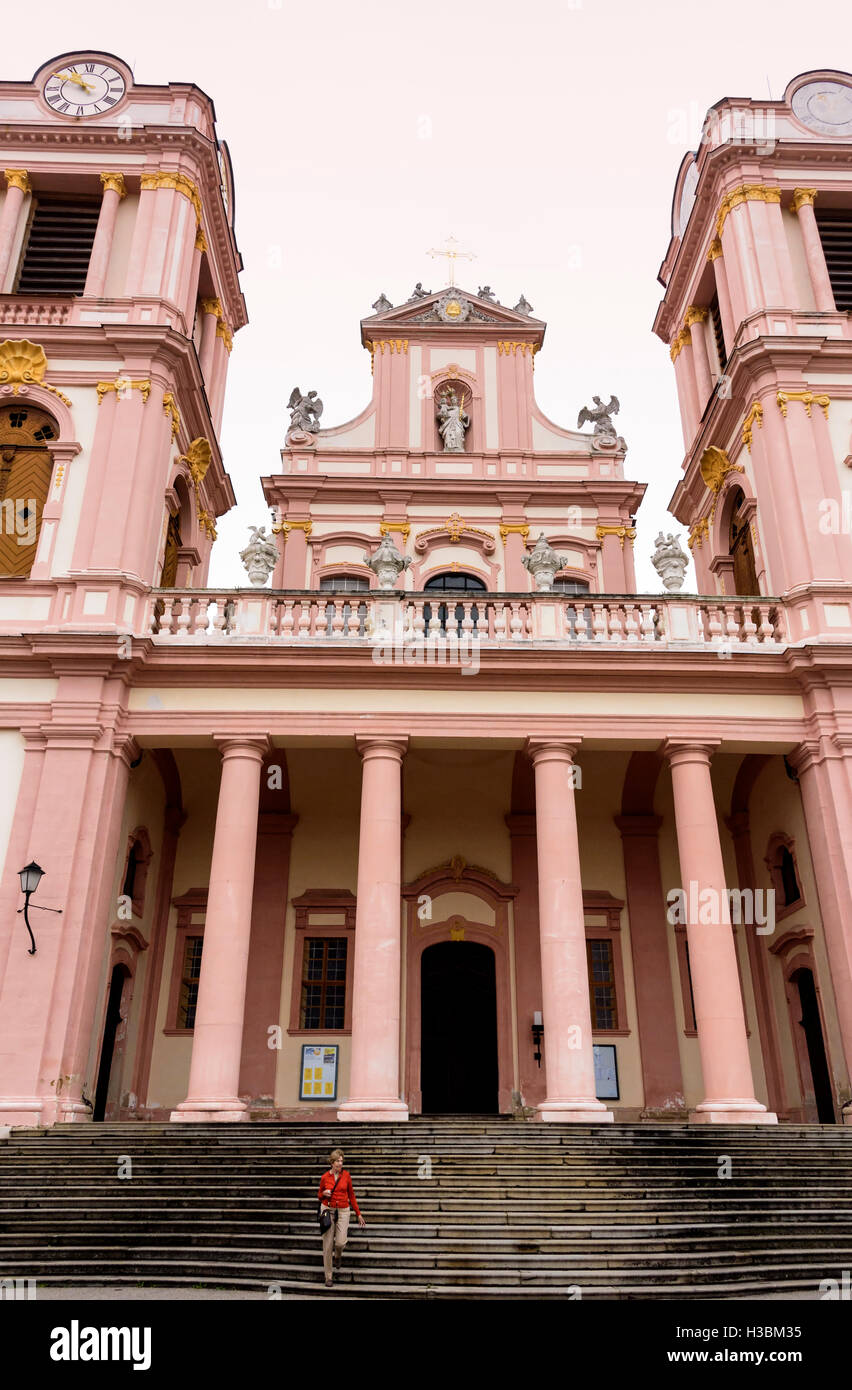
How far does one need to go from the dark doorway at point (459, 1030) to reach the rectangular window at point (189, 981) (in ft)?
12.5

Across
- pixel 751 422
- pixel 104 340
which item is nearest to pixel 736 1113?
pixel 751 422

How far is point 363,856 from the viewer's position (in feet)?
47.3

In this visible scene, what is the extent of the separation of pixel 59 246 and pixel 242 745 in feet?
35.6

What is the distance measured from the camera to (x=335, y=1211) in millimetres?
7855

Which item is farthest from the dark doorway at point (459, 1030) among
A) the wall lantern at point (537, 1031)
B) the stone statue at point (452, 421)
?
the stone statue at point (452, 421)

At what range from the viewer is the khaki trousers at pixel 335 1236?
25.0 ft

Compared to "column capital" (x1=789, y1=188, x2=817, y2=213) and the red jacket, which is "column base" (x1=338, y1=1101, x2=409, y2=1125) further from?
"column capital" (x1=789, y1=188, x2=817, y2=213)

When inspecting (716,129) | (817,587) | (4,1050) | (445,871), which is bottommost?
(4,1050)

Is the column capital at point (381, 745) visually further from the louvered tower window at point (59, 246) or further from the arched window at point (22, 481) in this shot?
the louvered tower window at point (59, 246)

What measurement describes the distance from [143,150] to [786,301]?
39.7 feet

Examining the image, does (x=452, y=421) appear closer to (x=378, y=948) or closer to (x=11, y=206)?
(x=11, y=206)
